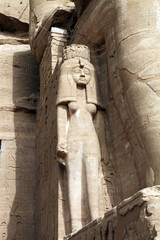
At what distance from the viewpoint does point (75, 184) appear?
555cm

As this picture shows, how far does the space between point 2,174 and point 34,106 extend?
4.62 ft

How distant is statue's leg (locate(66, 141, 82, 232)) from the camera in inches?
212

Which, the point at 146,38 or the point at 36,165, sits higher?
the point at 146,38

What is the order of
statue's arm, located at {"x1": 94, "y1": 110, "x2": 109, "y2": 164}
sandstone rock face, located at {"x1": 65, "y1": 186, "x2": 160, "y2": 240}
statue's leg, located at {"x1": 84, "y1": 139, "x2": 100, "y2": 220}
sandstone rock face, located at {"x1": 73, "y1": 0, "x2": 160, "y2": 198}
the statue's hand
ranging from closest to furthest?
sandstone rock face, located at {"x1": 65, "y1": 186, "x2": 160, "y2": 240} < sandstone rock face, located at {"x1": 73, "y1": 0, "x2": 160, "y2": 198} < statue's leg, located at {"x1": 84, "y1": 139, "x2": 100, "y2": 220} < the statue's hand < statue's arm, located at {"x1": 94, "y1": 110, "x2": 109, "y2": 164}

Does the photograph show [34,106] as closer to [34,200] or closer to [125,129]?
[34,200]

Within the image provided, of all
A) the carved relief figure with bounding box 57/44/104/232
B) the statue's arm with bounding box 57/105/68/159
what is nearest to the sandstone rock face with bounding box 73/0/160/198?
the carved relief figure with bounding box 57/44/104/232

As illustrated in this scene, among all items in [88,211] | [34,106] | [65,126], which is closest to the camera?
[88,211]

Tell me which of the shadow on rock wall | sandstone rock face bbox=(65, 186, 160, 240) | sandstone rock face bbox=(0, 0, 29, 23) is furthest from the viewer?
sandstone rock face bbox=(0, 0, 29, 23)

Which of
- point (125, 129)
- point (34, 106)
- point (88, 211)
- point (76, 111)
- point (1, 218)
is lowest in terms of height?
point (88, 211)

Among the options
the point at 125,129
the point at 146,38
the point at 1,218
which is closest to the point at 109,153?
the point at 125,129

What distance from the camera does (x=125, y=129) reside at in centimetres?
563

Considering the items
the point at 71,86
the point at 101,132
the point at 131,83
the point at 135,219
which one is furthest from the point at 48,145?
the point at 135,219

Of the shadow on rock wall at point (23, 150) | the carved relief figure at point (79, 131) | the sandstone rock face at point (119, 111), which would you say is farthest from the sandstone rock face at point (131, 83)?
the shadow on rock wall at point (23, 150)

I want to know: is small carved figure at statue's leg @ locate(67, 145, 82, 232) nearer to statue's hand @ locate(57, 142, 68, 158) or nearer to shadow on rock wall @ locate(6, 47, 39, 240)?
statue's hand @ locate(57, 142, 68, 158)
